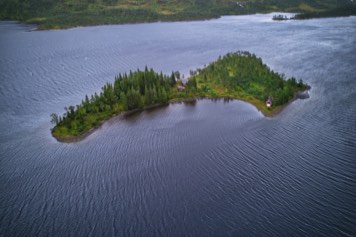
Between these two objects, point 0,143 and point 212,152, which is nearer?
point 212,152

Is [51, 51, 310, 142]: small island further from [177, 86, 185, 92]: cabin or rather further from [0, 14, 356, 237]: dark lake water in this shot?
[0, 14, 356, 237]: dark lake water

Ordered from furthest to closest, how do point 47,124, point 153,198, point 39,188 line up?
1. point 47,124
2. point 39,188
3. point 153,198

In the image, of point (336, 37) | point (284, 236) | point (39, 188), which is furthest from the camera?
point (336, 37)

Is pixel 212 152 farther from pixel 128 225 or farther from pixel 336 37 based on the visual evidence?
pixel 336 37

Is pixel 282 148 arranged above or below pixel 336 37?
below

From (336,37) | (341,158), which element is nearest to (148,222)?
(341,158)

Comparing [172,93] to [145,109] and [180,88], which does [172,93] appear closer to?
[180,88]

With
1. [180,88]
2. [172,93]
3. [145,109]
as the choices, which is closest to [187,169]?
[145,109]
